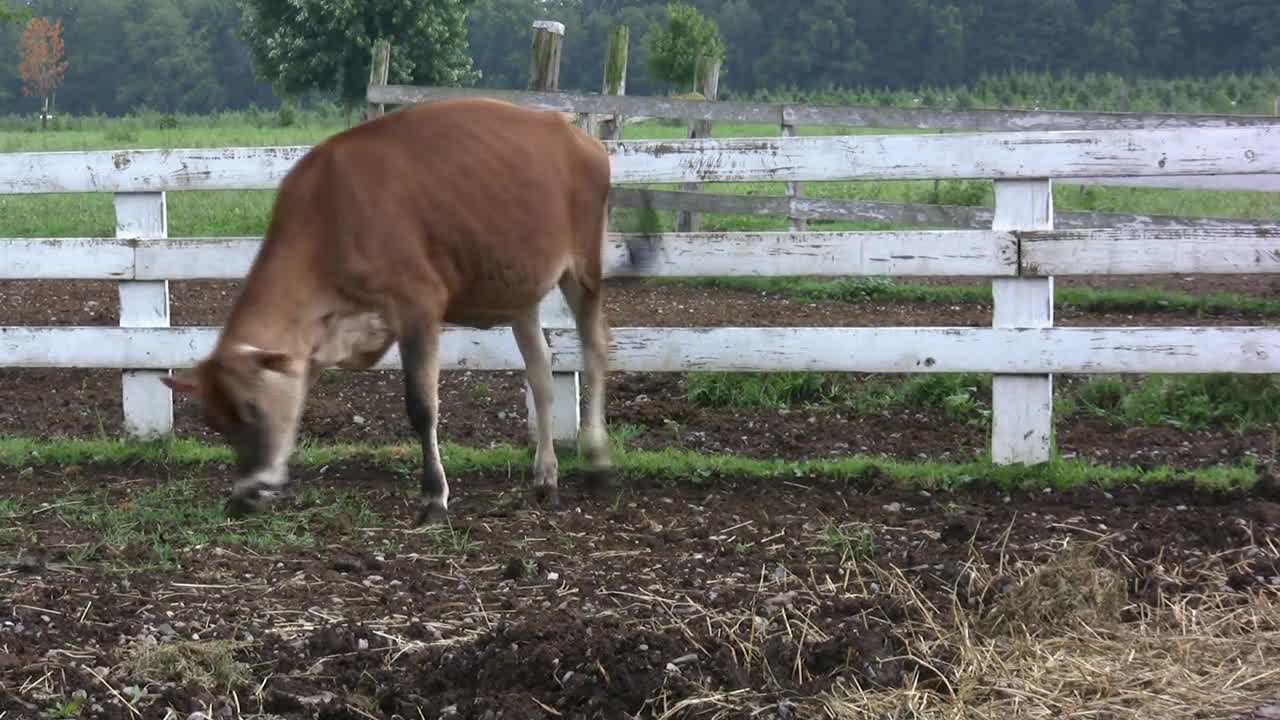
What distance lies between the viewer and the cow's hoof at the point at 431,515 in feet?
18.9

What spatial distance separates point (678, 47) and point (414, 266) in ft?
70.0

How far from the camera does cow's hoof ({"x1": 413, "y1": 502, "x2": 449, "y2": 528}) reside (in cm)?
575

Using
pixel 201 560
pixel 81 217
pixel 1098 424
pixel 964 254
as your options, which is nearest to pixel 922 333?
pixel 964 254

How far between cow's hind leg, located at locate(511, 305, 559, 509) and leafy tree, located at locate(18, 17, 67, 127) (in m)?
65.1

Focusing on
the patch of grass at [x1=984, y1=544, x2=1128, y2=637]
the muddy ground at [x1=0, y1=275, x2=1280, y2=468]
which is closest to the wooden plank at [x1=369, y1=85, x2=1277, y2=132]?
the muddy ground at [x1=0, y1=275, x2=1280, y2=468]

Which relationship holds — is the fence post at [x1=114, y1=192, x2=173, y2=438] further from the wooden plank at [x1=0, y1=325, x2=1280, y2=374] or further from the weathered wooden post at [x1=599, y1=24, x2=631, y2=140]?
the weathered wooden post at [x1=599, y1=24, x2=631, y2=140]

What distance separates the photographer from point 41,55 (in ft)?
220

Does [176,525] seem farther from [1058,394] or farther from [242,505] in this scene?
[1058,394]

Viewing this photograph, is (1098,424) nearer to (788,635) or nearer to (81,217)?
(788,635)

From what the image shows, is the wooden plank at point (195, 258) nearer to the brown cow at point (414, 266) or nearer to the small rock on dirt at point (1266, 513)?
the brown cow at point (414, 266)

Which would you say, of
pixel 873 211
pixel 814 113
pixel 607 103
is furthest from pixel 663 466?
pixel 814 113

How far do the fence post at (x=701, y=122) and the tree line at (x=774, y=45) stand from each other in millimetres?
21158

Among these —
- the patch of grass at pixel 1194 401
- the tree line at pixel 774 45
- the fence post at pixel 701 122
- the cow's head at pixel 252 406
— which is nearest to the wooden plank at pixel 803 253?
the patch of grass at pixel 1194 401

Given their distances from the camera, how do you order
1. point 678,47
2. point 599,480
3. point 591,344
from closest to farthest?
point 599,480 < point 591,344 < point 678,47
